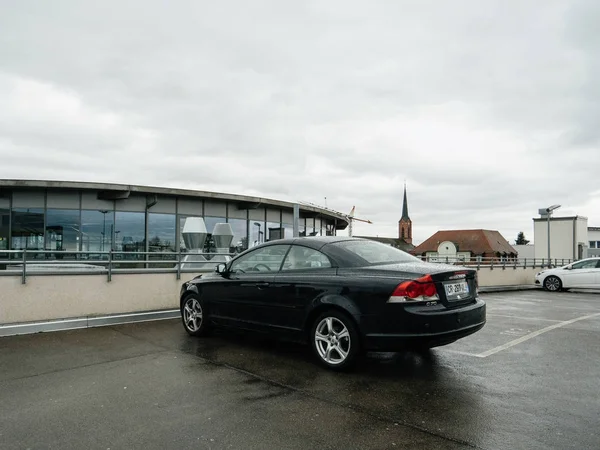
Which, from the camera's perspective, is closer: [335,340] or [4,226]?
[335,340]

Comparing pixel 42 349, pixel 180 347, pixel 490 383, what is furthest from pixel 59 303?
pixel 490 383

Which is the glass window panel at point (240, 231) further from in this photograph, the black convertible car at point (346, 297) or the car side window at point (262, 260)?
the black convertible car at point (346, 297)

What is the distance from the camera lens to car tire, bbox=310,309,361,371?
4836mm

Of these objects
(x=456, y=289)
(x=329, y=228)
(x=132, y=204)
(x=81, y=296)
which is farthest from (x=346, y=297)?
(x=329, y=228)

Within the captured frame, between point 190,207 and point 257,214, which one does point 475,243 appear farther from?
point 190,207

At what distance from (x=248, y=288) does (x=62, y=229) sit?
14545mm

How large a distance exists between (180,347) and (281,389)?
2366mm

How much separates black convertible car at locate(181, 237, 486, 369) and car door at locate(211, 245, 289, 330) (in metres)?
0.01

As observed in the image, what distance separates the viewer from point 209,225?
66.4 feet

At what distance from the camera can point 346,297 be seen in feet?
16.1

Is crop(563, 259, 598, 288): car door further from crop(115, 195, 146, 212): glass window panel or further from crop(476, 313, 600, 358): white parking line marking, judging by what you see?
crop(115, 195, 146, 212): glass window panel

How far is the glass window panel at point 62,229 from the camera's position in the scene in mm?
17500

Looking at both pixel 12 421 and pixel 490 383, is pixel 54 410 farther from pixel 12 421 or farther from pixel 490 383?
pixel 490 383

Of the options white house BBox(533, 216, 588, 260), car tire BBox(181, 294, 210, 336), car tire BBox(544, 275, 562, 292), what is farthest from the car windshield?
white house BBox(533, 216, 588, 260)
